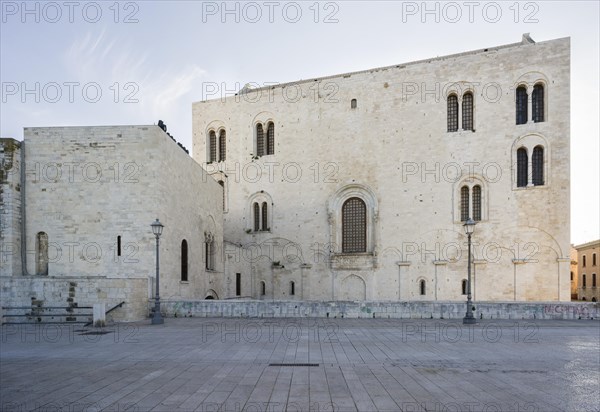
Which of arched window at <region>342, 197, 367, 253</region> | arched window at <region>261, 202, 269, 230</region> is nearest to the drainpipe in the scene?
arched window at <region>261, 202, 269, 230</region>

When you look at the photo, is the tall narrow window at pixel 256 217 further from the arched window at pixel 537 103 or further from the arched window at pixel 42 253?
the arched window at pixel 537 103

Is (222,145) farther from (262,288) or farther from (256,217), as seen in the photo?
(262,288)

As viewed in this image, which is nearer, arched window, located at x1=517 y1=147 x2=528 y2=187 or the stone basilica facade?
the stone basilica facade

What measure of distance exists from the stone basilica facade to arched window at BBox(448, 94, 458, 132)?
0.22ft

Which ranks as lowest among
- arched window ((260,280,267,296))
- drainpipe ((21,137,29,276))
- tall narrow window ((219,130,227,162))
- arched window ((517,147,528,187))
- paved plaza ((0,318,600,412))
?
arched window ((260,280,267,296))

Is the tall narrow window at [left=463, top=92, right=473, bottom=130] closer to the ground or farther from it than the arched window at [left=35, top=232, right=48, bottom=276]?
farther from it

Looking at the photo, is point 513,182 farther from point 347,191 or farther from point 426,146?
point 347,191

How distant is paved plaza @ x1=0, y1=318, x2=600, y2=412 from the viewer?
18.1 ft

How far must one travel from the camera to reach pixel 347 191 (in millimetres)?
27703

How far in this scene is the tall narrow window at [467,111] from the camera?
83.6 feet

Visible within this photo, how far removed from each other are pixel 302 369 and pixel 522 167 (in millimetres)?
22874

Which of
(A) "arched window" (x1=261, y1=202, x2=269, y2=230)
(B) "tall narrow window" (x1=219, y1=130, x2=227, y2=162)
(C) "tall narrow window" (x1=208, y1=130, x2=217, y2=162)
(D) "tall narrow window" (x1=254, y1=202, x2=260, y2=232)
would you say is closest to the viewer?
(A) "arched window" (x1=261, y1=202, x2=269, y2=230)

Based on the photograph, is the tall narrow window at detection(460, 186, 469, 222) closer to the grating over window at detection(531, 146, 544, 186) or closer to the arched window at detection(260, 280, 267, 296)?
the grating over window at detection(531, 146, 544, 186)

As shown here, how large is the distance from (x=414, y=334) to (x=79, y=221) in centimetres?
1404
